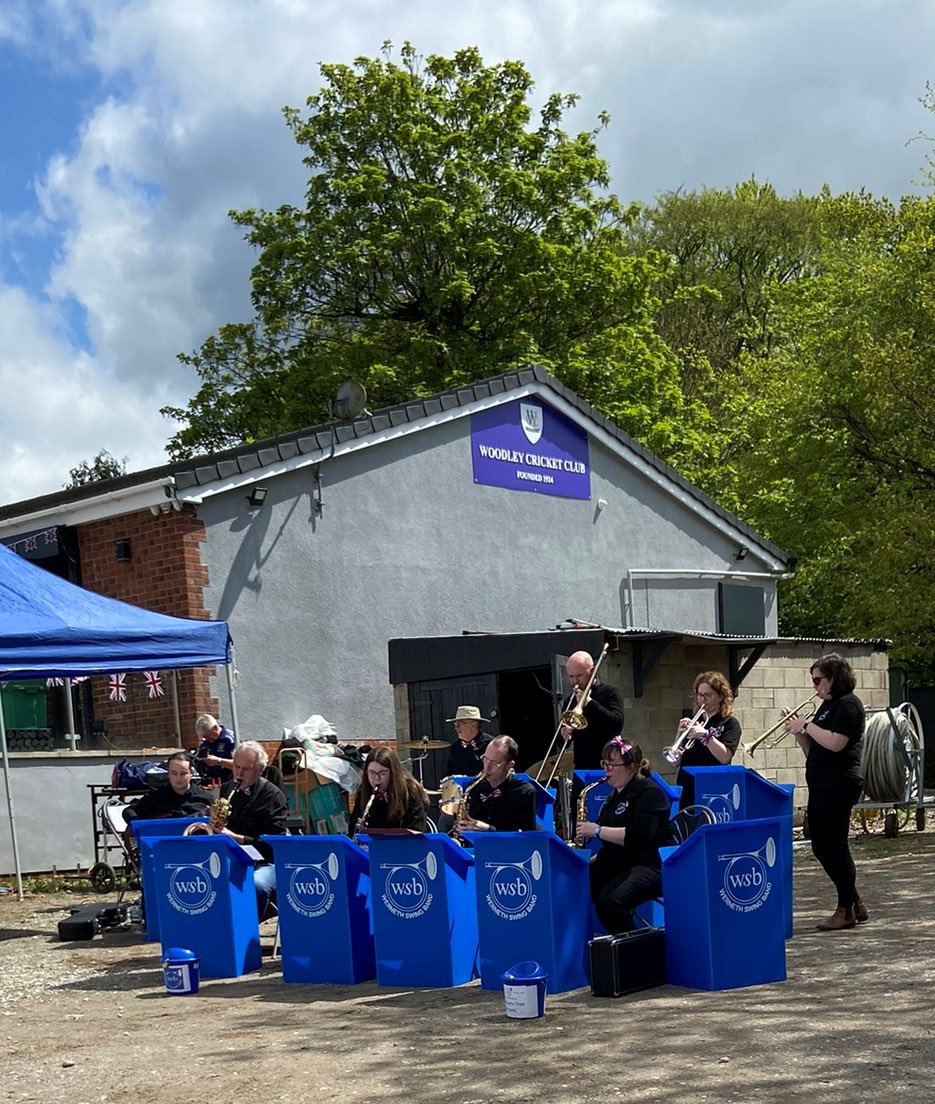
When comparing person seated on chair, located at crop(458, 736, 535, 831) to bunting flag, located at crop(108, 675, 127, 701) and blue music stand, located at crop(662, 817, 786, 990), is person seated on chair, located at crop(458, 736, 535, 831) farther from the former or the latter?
bunting flag, located at crop(108, 675, 127, 701)

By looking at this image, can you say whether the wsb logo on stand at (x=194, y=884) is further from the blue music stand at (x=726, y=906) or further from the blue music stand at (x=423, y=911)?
the blue music stand at (x=726, y=906)

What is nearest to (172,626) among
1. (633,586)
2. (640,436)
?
(633,586)

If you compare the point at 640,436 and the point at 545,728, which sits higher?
the point at 640,436

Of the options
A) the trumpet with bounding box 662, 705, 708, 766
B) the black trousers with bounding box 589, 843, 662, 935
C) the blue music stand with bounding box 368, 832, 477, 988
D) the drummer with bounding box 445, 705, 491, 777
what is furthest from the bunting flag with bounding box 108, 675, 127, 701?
the black trousers with bounding box 589, 843, 662, 935

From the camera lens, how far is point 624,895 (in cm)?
852

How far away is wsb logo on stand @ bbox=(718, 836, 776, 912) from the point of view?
8.16 metres

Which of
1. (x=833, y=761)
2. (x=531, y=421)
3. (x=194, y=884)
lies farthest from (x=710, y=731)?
(x=531, y=421)

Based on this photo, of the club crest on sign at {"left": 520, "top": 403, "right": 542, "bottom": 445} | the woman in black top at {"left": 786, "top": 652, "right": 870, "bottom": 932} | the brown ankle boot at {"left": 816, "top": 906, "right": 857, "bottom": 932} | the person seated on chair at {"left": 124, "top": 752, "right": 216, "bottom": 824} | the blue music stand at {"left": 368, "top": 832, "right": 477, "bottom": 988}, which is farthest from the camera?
the club crest on sign at {"left": 520, "top": 403, "right": 542, "bottom": 445}

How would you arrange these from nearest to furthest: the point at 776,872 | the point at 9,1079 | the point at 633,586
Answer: the point at 9,1079 < the point at 776,872 < the point at 633,586

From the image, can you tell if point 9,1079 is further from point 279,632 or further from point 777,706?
point 777,706

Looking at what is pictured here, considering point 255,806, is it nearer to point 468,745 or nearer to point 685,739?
point 468,745

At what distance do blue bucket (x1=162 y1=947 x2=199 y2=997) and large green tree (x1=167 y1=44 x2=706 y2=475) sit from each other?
67.3 ft

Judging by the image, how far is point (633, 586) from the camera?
22984 mm

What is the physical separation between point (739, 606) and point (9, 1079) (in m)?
18.3
